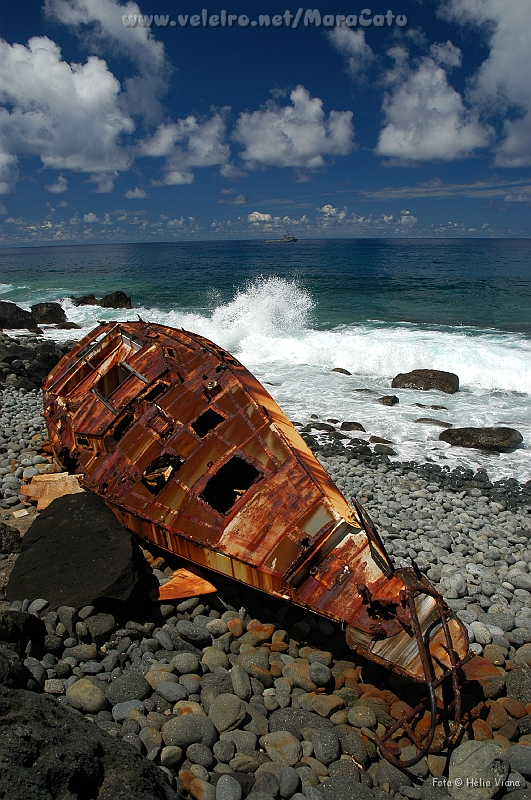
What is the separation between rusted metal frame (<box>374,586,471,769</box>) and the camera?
3924mm

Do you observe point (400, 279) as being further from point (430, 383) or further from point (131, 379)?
point (131, 379)

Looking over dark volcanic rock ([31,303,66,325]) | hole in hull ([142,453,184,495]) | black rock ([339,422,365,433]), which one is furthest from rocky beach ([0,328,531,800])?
dark volcanic rock ([31,303,66,325])

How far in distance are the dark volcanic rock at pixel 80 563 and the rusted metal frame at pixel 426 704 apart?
8.92ft

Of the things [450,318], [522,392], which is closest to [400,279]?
[450,318]

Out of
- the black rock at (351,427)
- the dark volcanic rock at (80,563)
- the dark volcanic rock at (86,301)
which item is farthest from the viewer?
the dark volcanic rock at (86,301)

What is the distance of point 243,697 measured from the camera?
4457 millimetres

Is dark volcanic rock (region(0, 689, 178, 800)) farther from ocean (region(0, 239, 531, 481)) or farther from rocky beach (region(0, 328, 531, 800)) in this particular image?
ocean (region(0, 239, 531, 481))

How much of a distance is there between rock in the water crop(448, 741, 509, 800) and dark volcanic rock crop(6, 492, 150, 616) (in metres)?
3.20

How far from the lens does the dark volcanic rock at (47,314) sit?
102ft

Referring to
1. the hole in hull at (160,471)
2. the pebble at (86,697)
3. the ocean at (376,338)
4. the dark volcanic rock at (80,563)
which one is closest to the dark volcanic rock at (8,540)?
the dark volcanic rock at (80,563)

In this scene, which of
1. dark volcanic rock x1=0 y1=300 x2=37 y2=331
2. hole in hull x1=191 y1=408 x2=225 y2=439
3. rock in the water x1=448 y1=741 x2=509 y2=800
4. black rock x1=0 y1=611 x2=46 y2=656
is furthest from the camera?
dark volcanic rock x1=0 y1=300 x2=37 y2=331

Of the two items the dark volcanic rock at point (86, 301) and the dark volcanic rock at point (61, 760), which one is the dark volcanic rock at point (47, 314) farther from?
the dark volcanic rock at point (61, 760)

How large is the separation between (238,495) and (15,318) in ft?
89.2

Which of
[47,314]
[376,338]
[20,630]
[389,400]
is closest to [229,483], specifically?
[20,630]
